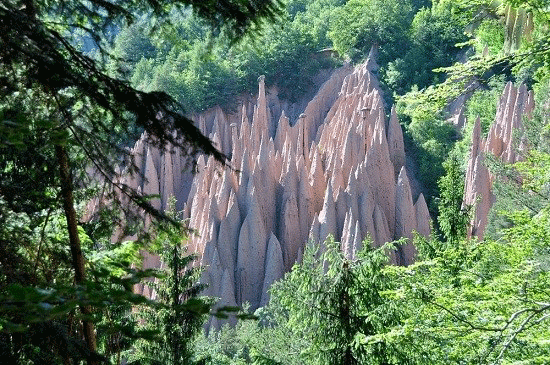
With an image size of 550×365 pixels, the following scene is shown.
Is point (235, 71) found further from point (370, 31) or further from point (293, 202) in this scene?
point (293, 202)

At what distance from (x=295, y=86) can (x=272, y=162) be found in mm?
15035

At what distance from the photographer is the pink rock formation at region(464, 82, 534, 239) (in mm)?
23250

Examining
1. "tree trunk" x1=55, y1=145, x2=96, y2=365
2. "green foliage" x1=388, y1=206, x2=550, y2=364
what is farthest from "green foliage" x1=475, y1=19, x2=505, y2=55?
"tree trunk" x1=55, y1=145, x2=96, y2=365

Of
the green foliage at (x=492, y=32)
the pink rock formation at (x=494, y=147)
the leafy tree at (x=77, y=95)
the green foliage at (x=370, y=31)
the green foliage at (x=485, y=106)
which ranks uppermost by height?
the green foliage at (x=370, y=31)

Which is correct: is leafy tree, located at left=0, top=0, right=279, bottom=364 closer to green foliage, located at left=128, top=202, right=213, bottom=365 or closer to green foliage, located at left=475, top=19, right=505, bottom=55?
green foliage, located at left=475, top=19, right=505, bottom=55

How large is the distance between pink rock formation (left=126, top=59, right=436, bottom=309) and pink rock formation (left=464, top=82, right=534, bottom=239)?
1.91m

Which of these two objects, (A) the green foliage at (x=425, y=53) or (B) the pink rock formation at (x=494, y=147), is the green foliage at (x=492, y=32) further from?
(A) the green foliage at (x=425, y=53)

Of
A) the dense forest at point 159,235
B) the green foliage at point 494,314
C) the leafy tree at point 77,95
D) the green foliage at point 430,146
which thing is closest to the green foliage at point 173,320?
the dense forest at point 159,235

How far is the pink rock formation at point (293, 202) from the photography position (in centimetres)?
2098

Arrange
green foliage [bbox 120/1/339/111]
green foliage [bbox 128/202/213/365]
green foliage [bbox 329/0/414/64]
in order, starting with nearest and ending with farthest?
green foliage [bbox 128/202/213/365] → green foliage [bbox 120/1/339/111] → green foliage [bbox 329/0/414/64]

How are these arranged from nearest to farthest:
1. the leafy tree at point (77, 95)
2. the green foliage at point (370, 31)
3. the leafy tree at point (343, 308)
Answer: the leafy tree at point (77, 95), the leafy tree at point (343, 308), the green foliage at point (370, 31)

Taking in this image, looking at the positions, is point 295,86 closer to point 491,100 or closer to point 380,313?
point 491,100

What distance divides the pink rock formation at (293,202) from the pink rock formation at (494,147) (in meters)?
1.91

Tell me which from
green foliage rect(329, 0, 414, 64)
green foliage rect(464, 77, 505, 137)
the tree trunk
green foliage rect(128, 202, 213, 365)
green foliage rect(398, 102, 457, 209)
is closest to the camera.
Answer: the tree trunk
